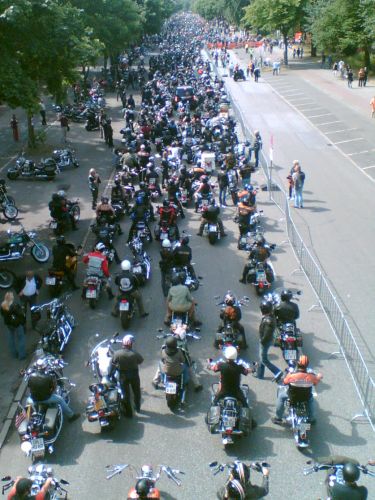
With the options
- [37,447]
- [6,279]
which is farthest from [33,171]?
[37,447]

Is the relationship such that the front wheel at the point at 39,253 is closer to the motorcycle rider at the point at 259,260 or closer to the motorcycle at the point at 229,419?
the motorcycle rider at the point at 259,260

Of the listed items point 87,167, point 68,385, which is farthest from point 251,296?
point 87,167

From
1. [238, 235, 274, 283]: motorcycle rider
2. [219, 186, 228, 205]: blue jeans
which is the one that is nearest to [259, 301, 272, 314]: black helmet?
[238, 235, 274, 283]: motorcycle rider

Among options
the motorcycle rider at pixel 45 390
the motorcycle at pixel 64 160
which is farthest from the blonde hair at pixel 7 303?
the motorcycle at pixel 64 160

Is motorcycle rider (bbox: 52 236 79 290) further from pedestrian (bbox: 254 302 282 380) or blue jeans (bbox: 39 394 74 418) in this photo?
pedestrian (bbox: 254 302 282 380)

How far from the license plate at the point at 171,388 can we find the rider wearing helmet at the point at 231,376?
2.59 feet

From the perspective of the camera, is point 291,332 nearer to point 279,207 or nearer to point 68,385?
point 68,385

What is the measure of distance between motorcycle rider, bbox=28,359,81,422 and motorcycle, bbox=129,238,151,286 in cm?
488

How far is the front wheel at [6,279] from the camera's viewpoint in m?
13.7

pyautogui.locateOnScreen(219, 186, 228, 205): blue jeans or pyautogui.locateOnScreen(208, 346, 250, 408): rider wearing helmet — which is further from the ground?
pyautogui.locateOnScreen(208, 346, 250, 408): rider wearing helmet

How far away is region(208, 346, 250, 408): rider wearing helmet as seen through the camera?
27.7 feet

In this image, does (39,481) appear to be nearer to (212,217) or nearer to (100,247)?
(100,247)

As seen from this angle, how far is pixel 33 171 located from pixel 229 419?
16.8m

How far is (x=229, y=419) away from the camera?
328 inches
